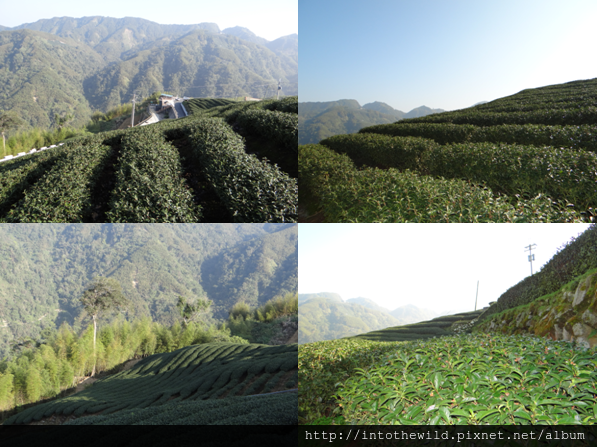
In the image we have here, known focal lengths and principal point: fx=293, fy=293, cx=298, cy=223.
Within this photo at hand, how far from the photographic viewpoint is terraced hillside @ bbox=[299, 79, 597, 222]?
5102 millimetres

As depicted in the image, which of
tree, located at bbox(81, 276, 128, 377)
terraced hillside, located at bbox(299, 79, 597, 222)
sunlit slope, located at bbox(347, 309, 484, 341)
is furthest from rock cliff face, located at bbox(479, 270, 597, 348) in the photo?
tree, located at bbox(81, 276, 128, 377)

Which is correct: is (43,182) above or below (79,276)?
above

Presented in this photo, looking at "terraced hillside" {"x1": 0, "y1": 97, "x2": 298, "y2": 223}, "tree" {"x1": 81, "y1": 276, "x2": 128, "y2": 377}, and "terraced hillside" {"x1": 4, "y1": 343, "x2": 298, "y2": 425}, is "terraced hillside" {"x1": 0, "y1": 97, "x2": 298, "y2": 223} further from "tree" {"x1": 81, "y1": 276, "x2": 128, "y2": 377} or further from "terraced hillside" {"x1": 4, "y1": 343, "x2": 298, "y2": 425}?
"tree" {"x1": 81, "y1": 276, "x2": 128, "y2": 377}

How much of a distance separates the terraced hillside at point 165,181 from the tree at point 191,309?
9.86m

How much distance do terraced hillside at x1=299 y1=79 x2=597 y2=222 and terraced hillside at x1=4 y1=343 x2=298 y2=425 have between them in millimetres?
3923

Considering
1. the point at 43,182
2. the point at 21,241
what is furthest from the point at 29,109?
the point at 43,182

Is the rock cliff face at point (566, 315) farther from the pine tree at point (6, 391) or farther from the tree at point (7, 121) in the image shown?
the tree at point (7, 121)

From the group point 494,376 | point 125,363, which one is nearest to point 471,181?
point 494,376

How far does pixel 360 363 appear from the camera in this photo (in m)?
4.12

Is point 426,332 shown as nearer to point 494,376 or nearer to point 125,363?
point 494,376

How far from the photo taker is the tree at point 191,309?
17.2 meters

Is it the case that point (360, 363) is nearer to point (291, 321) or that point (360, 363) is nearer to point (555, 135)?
point (555, 135)

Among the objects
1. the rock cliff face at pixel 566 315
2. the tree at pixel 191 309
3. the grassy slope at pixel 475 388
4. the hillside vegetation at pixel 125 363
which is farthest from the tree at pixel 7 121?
the rock cliff face at pixel 566 315

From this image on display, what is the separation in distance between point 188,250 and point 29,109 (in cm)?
11265
